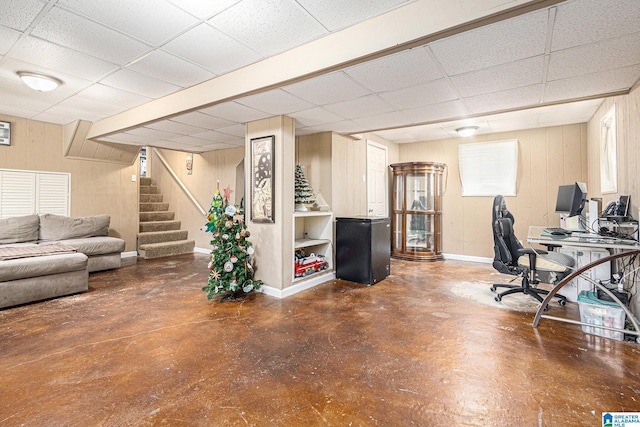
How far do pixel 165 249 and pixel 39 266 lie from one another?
294cm

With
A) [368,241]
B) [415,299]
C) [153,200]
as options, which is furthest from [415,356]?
[153,200]

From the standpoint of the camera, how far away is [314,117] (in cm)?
387

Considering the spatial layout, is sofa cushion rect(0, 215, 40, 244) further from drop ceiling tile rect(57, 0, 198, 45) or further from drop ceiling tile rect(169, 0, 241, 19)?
drop ceiling tile rect(169, 0, 241, 19)

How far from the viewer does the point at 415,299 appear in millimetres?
3637

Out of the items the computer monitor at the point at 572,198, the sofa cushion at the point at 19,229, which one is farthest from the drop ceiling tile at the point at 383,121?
the sofa cushion at the point at 19,229

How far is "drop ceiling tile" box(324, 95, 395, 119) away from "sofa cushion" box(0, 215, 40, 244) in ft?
16.7

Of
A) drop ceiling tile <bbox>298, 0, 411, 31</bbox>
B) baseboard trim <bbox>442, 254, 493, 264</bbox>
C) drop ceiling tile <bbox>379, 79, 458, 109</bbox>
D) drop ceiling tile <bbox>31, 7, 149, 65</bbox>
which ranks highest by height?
drop ceiling tile <bbox>31, 7, 149, 65</bbox>

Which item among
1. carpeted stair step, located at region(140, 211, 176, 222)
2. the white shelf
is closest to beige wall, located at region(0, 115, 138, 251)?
carpeted stair step, located at region(140, 211, 176, 222)

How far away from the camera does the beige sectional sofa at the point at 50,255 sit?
10.9 feet

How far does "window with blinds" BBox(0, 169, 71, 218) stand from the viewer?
189 inches

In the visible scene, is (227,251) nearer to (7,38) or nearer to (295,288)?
(295,288)

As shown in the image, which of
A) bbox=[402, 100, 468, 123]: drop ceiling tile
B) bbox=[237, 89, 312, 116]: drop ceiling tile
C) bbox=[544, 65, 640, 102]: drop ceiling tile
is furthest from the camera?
bbox=[402, 100, 468, 123]: drop ceiling tile

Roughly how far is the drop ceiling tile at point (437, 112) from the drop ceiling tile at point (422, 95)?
0.15 metres

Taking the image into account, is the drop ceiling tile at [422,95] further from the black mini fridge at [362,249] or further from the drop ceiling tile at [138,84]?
the drop ceiling tile at [138,84]
